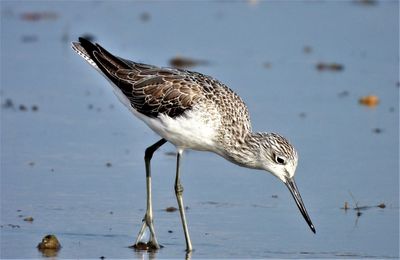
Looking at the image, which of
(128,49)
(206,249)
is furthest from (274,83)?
(206,249)

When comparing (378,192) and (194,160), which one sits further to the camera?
(194,160)

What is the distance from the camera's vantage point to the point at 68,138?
1420 centimetres

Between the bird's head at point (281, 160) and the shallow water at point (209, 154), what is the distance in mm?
430

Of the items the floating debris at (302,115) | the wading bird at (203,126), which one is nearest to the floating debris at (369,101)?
the floating debris at (302,115)

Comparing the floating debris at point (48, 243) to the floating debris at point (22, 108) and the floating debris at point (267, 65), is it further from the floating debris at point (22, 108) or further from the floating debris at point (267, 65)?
the floating debris at point (267, 65)

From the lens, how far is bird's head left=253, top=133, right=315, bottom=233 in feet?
36.0

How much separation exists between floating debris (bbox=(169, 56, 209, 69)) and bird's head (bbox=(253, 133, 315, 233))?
7078 mm

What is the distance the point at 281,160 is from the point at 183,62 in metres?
7.47

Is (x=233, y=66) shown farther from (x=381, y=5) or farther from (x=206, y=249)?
(x=206, y=249)

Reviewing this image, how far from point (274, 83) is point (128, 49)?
3.24 metres

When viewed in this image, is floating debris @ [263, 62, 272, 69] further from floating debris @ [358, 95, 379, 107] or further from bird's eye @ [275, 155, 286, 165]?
bird's eye @ [275, 155, 286, 165]

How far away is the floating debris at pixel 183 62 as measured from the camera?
59.4ft

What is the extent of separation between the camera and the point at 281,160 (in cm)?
1098

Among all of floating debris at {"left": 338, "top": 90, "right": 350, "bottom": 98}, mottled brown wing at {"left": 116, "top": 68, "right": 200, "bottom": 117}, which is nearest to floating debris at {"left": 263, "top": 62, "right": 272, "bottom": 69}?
floating debris at {"left": 338, "top": 90, "right": 350, "bottom": 98}
